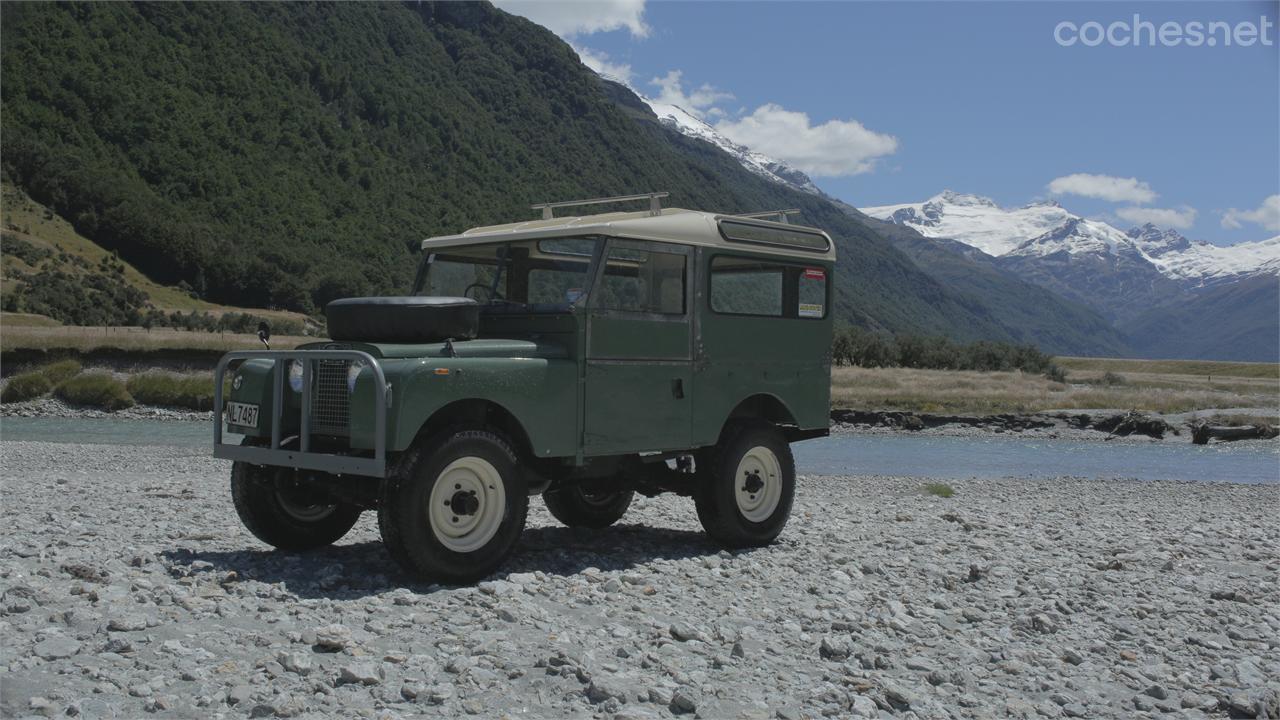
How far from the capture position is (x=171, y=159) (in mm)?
129125

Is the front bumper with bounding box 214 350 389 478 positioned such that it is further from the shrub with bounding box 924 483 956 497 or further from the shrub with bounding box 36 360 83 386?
the shrub with bounding box 36 360 83 386

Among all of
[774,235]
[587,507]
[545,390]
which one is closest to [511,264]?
[545,390]

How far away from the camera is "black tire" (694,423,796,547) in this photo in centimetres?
998

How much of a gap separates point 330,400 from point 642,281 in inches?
113

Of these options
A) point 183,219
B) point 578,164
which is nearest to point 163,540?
point 183,219

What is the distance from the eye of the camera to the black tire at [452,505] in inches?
298

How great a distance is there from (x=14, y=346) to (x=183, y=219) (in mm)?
74454

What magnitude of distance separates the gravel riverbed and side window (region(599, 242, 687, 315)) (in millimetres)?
2270

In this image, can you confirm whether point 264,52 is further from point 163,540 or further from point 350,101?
point 163,540

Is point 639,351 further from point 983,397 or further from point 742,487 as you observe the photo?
point 983,397

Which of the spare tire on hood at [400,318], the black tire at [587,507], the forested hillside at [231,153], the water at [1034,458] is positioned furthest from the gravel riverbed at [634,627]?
the forested hillside at [231,153]

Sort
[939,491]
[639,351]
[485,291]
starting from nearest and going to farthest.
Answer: [639,351]
[485,291]
[939,491]

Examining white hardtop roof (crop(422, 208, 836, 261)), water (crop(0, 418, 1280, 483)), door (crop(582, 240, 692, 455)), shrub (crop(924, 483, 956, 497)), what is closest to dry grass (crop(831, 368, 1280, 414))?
water (crop(0, 418, 1280, 483))

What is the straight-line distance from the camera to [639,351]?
919 centimetres
